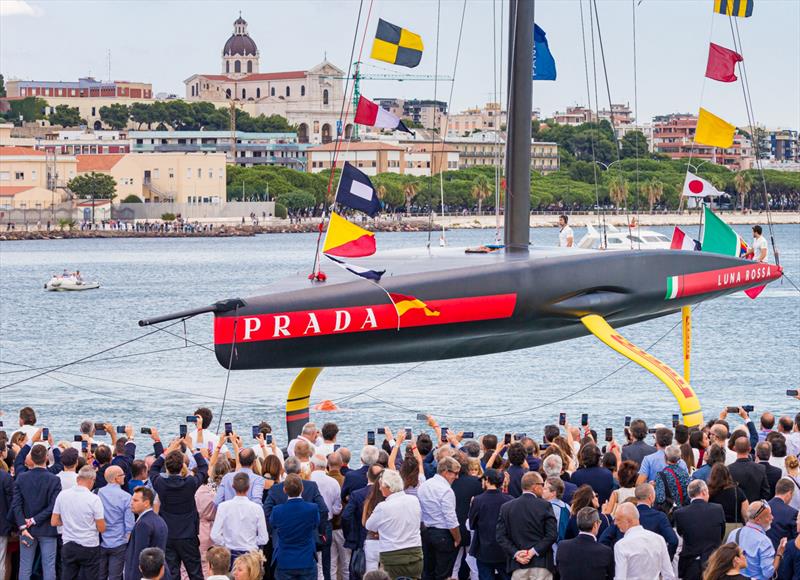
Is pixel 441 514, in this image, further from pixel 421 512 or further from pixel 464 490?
pixel 464 490

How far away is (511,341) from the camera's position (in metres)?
14.1

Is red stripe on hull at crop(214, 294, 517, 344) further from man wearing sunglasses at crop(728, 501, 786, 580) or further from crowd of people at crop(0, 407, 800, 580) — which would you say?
man wearing sunglasses at crop(728, 501, 786, 580)

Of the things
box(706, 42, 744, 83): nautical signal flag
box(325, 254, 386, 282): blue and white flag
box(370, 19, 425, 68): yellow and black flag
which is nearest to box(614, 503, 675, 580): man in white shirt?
box(325, 254, 386, 282): blue and white flag

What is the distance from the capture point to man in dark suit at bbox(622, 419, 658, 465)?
10430 millimetres

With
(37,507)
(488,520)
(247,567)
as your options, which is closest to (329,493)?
(488,520)

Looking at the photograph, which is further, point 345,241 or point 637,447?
point 345,241

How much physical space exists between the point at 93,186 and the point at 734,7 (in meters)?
137

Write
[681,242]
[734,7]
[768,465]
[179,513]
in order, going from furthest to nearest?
[681,242], [734,7], [768,465], [179,513]

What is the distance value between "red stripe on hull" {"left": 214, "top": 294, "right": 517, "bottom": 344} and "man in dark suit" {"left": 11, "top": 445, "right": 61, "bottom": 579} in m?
2.56

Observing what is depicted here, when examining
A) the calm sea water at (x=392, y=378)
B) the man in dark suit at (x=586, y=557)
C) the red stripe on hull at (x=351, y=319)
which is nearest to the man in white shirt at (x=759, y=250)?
the red stripe on hull at (x=351, y=319)

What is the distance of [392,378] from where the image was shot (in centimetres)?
3086

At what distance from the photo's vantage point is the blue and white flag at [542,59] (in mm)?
15805

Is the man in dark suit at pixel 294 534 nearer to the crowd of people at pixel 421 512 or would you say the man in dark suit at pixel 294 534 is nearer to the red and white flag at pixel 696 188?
the crowd of people at pixel 421 512

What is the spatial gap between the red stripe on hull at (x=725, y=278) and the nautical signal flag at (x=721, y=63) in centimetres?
206
